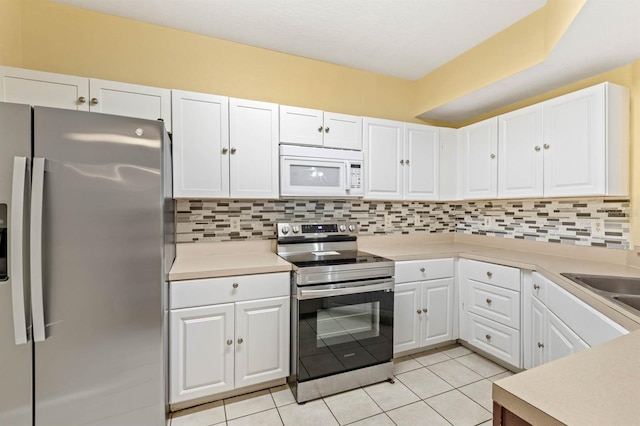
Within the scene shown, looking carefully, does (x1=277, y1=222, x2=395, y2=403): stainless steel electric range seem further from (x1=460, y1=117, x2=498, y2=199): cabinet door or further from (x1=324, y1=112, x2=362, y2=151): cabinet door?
(x1=460, y1=117, x2=498, y2=199): cabinet door

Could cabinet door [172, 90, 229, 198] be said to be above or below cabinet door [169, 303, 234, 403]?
above

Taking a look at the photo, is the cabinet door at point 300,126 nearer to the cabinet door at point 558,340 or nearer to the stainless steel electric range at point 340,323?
the stainless steel electric range at point 340,323

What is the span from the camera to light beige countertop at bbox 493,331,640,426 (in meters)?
→ 0.50

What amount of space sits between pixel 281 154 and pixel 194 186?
652mm

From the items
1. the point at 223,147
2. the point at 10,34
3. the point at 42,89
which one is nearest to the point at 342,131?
the point at 223,147

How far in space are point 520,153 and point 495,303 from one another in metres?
1.18

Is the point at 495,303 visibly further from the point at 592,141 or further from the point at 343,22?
the point at 343,22

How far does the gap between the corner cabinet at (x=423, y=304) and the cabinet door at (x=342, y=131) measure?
1048 mm

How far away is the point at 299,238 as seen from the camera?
2477 millimetres

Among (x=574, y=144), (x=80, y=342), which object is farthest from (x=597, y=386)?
(x=574, y=144)

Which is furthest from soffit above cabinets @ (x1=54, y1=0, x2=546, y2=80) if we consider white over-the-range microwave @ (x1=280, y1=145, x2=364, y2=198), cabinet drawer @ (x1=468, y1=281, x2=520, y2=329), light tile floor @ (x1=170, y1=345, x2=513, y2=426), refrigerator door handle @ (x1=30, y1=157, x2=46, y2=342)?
light tile floor @ (x1=170, y1=345, x2=513, y2=426)

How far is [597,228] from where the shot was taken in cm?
212

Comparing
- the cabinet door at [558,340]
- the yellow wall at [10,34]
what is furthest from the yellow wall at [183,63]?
the cabinet door at [558,340]

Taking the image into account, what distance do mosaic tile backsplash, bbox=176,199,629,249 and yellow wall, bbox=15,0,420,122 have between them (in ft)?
2.88
